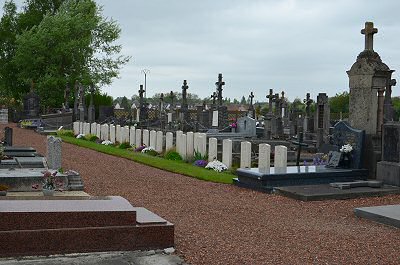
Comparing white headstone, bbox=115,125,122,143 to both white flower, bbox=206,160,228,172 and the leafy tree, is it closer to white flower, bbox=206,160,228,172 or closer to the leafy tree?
white flower, bbox=206,160,228,172

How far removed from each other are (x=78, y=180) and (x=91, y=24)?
39812 millimetres

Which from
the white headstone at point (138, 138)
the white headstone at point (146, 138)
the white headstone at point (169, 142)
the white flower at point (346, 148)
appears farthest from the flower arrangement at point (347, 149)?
the white headstone at point (138, 138)

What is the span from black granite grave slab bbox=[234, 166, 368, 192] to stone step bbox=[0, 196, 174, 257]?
577 centimetres

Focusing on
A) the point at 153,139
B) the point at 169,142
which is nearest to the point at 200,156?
the point at 169,142

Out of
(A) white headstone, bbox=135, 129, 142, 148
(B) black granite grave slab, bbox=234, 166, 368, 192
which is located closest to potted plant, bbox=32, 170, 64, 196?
(B) black granite grave slab, bbox=234, 166, 368, 192

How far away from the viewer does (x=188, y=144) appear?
63.7ft

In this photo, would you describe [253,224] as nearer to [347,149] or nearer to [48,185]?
[48,185]

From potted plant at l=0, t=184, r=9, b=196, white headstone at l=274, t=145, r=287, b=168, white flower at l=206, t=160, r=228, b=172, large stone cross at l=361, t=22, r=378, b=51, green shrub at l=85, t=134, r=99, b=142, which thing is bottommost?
white flower at l=206, t=160, r=228, b=172

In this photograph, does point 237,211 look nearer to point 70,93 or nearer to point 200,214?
point 200,214

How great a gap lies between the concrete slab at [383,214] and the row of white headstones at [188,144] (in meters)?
4.20

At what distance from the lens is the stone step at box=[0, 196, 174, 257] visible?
6465 mm

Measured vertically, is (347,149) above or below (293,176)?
above

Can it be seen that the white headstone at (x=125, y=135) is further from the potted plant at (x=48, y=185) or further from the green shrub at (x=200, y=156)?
the potted plant at (x=48, y=185)

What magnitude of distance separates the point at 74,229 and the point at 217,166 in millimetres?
10233
